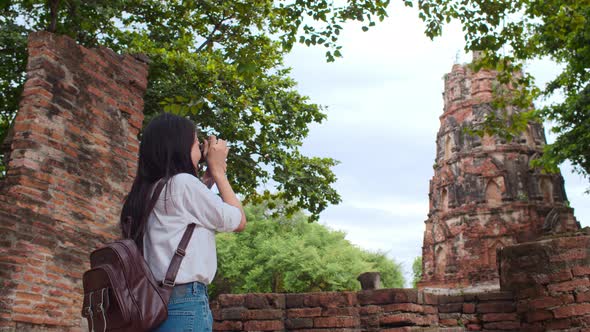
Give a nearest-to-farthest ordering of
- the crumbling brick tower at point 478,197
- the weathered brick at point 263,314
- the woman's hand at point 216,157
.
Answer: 1. the woman's hand at point 216,157
2. the weathered brick at point 263,314
3. the crumbling brick tower at point 478,197

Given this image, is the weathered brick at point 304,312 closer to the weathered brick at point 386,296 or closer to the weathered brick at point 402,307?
the weathered brick at point 386,296

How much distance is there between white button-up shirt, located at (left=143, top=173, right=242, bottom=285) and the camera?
6.66 ft

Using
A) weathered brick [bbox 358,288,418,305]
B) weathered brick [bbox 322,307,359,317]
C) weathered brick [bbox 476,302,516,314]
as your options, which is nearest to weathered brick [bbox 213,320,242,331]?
weathered brick [bbox 322,307,359,317]

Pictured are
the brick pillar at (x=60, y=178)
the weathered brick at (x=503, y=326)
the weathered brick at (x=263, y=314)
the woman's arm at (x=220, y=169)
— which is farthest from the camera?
the weathered brick at (x=503, y=326)

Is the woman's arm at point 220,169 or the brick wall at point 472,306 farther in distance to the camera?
the brick wall at point 472,306

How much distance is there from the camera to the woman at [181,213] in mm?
1982

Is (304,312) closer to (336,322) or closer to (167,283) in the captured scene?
(336,322)

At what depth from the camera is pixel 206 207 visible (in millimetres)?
2102

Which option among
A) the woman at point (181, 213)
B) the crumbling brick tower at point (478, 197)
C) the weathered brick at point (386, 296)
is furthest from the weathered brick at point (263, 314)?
the crumbling brick tower at point (478, 197)

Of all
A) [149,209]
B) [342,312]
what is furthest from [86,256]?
[149,209]

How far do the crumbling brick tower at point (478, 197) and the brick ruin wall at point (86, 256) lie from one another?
19637mm

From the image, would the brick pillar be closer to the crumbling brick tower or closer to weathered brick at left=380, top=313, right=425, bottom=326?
weathered brick at left=380, top=313, right=425, bottom=326

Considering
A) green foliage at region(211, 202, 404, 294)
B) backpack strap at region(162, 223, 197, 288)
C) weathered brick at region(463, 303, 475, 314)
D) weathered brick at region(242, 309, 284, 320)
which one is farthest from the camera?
green foliage at region(211, 202, 404, 294)

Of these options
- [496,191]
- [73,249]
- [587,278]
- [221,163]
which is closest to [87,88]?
[73,249]
